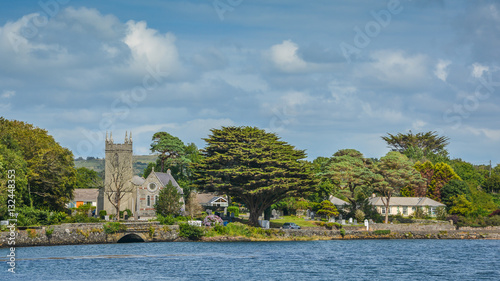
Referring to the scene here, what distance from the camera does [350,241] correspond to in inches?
2990

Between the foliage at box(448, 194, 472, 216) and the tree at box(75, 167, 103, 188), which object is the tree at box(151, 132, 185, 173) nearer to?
the tree at box(75, 167, 103, 188)

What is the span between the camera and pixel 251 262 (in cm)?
5134

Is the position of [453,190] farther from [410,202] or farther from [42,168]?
[42,168]

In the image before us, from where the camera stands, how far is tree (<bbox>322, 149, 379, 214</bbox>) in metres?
91.4

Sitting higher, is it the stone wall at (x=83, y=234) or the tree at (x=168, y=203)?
the tree at (x=168, y=203)

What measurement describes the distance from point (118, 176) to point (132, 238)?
31.5 metres

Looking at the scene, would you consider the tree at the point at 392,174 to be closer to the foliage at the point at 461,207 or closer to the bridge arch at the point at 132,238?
the foliage at the point at 461,207

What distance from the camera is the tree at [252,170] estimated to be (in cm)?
7688

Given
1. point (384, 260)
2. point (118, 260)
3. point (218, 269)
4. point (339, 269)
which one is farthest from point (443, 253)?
point (118, 260)

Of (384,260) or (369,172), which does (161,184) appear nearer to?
(369,172)

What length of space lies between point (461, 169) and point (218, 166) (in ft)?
213

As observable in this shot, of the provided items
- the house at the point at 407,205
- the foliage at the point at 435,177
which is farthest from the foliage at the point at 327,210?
the foliage at the point at 435,177

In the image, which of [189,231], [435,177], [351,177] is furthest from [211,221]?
[435,177]

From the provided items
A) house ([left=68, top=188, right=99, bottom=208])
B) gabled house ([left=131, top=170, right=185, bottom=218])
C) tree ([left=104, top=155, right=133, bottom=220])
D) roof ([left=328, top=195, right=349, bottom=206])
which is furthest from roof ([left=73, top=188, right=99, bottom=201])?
roof ([left=328, top=195, right=349, bottom=206])
